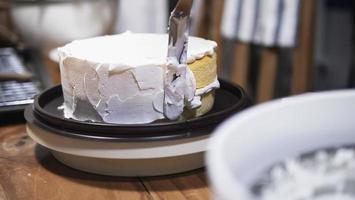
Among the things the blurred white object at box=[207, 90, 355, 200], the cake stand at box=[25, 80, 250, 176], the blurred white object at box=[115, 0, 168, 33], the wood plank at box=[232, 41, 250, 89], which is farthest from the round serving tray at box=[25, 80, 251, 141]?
the blurred white object at box=[115, 0, 168, 33]

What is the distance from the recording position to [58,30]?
4.72ft

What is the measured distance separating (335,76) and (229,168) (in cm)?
194

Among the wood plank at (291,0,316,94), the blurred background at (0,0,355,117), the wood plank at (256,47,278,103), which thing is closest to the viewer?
the blurred background at (0,0,355,117)

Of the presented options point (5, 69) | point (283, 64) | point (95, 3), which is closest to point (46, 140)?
point (5, 69)

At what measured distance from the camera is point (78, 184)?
0.62 m

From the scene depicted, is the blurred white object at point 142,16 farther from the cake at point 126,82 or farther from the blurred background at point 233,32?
the cake at point 126,82

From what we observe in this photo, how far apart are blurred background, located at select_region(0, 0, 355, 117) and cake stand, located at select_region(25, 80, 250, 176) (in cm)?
31

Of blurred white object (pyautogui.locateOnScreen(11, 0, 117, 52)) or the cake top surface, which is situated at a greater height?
the cake top surface

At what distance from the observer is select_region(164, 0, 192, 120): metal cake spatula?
0.57 metres

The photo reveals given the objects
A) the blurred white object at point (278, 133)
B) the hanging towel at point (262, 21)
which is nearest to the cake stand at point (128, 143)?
the blurred white object at point (278, 133)

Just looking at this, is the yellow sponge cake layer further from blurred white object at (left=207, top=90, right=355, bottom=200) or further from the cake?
blurred white object at (left=207, top=90, right=355, bottom=200)

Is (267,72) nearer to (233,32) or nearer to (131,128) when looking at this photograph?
(233,32)

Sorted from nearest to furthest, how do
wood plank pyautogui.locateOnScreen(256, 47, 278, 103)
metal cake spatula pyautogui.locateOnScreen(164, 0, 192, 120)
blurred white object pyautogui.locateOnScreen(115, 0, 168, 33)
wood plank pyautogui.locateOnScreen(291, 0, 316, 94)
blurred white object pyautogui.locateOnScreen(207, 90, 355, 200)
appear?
1. blurred white object pyautogui.locateOnScreen(207, 90, 355, 200)
2. metal cake spatula pyautogui.locateOnScreen(164, 0, 192, 120)
3. wood plank pyautogui.locateOnScreen(291, 0, 316, 94)
4. wood plank pyautogui.locateOnScreen(256, 47, 278, 103)
5. blurred white object pyautogui.locateOnScreen(115, 0, 168, 33)

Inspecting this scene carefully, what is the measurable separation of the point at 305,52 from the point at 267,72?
0.19 metres
